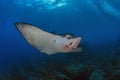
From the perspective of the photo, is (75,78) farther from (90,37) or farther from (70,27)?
(90,37)

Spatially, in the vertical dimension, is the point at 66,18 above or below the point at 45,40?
above

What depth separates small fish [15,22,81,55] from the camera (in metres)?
3.17

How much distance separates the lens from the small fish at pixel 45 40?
10.4 feet

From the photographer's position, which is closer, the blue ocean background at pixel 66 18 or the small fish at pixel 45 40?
the small fish at pixel 45 40

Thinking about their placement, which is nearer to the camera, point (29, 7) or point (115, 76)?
point (115, 76)

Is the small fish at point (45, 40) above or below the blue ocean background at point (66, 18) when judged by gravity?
below

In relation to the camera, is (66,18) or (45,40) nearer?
(45,40)

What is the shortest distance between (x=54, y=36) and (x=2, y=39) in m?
41.0

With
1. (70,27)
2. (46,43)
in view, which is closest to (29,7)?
(70,27)

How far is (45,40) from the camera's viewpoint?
3406 mm

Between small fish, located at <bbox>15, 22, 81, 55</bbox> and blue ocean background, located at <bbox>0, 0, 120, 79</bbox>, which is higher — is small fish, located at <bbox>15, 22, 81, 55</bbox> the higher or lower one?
the lower one

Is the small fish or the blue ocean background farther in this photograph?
the blue ocean background

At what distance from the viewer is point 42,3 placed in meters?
22.3

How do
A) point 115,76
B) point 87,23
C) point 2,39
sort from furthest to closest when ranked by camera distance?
point 2,39
point 87,23
point 115,76
